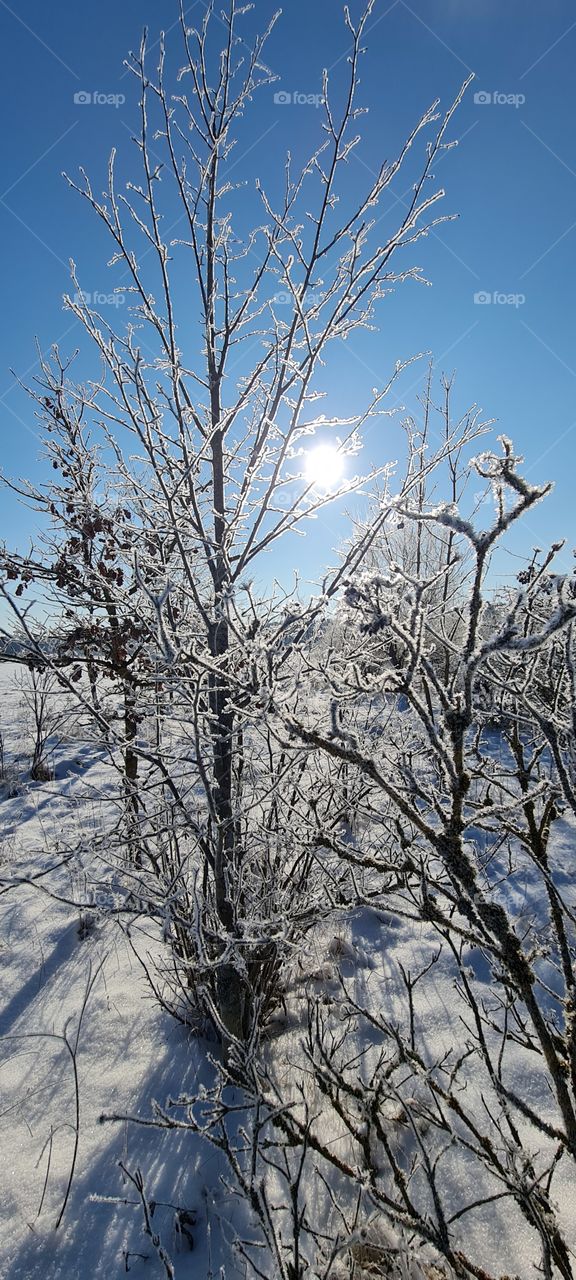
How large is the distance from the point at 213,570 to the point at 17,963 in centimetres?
269

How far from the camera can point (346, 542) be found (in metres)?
2.23

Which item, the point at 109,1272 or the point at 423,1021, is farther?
the point at 423,1021

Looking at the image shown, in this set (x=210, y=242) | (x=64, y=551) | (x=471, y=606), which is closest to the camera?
(x=471, y=606)

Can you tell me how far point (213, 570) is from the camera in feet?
8.20

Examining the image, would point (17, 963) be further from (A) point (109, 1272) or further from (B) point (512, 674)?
(B) point (512, 674)

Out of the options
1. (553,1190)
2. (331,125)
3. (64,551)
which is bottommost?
(553,1190)

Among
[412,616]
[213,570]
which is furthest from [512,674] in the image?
[213,570]

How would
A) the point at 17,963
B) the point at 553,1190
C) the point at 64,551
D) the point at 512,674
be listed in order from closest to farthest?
the point at 512,674
the point at 553,1190
the point at 17,963
the point at 64,551

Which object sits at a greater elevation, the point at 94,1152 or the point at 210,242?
the point at 210,242

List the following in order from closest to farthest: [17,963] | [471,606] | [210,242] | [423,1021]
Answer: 1. [471,606]
2. [210,242]
3. [423,1021]
4. [17,963]

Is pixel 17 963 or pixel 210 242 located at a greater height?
pixel 210 242

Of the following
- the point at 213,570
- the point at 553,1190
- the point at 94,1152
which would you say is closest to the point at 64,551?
the point at 213,570

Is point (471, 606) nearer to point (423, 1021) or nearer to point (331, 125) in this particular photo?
point (331, 125)

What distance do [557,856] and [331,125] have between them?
15.9 feet
